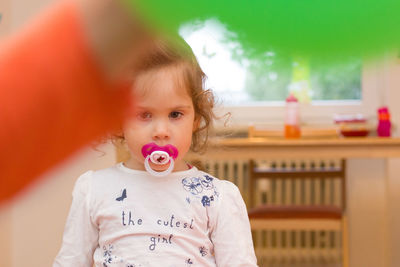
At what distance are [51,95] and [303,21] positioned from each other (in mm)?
86

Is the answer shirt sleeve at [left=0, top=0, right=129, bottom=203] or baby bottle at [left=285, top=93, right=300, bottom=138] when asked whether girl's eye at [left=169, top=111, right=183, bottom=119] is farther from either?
baby bottle at [left=285, top=93, right=300, bottom=138]

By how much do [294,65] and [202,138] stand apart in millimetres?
1068

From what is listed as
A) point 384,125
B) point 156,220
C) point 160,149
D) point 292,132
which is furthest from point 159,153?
point 384,125

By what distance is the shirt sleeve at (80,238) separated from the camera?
1.06 metres

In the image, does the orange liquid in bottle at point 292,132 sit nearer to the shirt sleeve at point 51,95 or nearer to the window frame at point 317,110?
the window frame at point 317,110

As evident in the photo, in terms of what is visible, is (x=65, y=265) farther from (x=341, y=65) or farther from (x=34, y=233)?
(x=341, y=65)

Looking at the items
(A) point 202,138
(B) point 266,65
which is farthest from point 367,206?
(B) point 266,65

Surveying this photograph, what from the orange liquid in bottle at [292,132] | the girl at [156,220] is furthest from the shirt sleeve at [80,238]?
the orange liquid in bottle at [292,132]

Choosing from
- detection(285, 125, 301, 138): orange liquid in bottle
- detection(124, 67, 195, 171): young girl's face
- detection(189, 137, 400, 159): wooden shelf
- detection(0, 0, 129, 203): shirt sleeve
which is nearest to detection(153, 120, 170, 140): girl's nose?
detection(124, 67, 195, 171): young girl's face

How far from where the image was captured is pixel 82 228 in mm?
1063

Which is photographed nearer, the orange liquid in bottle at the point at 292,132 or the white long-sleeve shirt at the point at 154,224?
the white long-sleeve shirt at the point at 154,224

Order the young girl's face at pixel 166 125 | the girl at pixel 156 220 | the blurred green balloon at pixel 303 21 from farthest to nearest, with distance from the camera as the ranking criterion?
the girl at pixel 156 220 < the young girl's face at pixel 166 125 < the blurred green balloon at pixel 303 21

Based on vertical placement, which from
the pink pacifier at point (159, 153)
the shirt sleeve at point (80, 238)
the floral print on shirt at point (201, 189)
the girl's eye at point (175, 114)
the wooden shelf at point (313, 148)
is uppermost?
the girl's eye at point (175, 114)

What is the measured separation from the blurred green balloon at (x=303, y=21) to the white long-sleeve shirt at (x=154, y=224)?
34.9 inches
